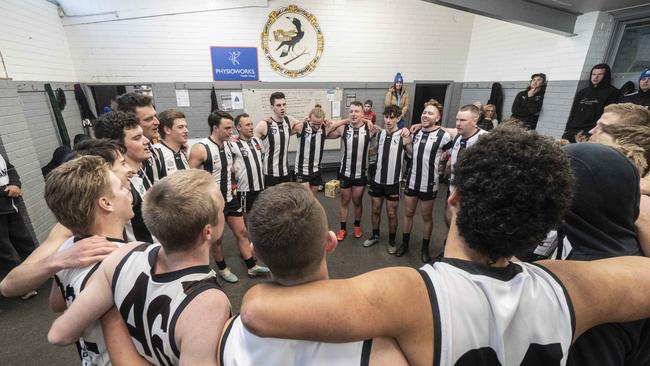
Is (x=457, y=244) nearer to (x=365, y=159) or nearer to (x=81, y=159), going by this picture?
(x=81, y=159)

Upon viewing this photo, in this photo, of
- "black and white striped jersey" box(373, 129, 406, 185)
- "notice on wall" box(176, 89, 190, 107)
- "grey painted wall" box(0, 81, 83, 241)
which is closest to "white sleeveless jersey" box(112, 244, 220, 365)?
"black and white striped jersey" box(373, 129, 406, 185)

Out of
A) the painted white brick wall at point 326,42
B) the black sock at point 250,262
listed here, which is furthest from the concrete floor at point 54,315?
the painted white brick wall at point 326,42

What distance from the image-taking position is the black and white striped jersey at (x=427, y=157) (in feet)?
10.7

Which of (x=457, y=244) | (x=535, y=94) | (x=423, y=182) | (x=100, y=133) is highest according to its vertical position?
(x=535, y=94)

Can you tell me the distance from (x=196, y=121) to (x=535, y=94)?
660 centimetres

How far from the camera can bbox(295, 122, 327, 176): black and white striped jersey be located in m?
4.07

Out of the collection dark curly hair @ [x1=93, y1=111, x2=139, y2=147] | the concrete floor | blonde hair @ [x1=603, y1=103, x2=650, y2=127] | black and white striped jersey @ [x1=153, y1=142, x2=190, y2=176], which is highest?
blonde hair @ [x1=603, y1=103, x2=650, y2=127]

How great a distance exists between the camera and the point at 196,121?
5703 mm

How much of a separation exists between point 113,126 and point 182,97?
4087mm

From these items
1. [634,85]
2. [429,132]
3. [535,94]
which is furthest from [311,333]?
[535,94]

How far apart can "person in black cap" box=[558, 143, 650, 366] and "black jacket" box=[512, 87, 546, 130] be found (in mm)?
4845

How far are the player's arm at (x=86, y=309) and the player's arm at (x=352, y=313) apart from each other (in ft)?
1.95

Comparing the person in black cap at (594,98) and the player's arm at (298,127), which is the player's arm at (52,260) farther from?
the person in black cap at (594,98)

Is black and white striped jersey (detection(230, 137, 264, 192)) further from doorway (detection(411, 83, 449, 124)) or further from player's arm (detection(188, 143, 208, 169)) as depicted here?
doorway (detection(411, 83, 449, 124))
